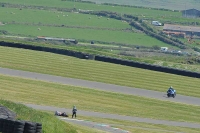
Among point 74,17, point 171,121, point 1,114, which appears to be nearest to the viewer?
point 1,114

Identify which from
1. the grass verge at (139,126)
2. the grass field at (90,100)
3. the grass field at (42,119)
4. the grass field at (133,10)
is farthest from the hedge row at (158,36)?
the grass field at (42,119)

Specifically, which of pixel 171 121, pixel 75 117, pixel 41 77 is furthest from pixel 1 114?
pixel 41 77

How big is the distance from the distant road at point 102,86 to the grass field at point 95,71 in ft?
5.06

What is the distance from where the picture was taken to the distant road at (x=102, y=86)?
59.5 metres

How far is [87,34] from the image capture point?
132 m

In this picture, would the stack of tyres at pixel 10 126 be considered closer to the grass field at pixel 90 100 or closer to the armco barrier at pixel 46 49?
the grass field at pixel 90 100

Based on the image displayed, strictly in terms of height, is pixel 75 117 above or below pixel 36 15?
below

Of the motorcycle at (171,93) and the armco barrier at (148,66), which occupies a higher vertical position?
the armco barrier at (148,66)

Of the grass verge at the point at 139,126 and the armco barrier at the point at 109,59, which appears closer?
the grass verge at the point at 139,126

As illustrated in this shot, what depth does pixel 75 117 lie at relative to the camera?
4441 cm

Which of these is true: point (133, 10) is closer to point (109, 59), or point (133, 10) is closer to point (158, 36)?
point (158, 36)

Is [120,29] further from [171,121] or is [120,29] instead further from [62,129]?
[62,129]

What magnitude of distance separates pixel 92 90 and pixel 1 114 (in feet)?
95.2

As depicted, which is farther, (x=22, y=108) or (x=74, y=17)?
(x=74, y=17)
